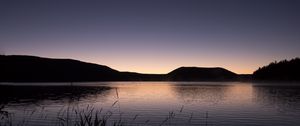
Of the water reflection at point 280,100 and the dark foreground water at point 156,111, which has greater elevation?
the water reflection at point 280,100

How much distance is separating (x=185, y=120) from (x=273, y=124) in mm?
10748

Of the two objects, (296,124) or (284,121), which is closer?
(296,124)

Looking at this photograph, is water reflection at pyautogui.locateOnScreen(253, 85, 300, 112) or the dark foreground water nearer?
the dark foreground water

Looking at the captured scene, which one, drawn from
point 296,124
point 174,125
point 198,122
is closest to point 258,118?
point 296,124

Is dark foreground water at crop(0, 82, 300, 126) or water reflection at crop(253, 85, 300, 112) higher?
water reflection at crop(253, 85, 300, 112)

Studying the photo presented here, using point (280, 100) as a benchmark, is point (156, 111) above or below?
below

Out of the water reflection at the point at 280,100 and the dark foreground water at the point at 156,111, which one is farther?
the water reflection at the point at 280,100

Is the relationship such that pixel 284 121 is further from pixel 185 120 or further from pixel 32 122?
pixel 32 122

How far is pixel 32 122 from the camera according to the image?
123ft

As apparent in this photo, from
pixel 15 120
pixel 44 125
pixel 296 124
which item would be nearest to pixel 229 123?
pixel 296 124

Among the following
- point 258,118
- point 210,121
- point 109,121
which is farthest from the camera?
point 258,118

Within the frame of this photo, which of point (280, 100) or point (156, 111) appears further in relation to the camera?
point (280, 100)

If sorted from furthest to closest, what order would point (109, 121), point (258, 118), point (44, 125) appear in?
point (258, 118) → point (109, 121) → point (44, 125)

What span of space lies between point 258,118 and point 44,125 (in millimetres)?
28390
